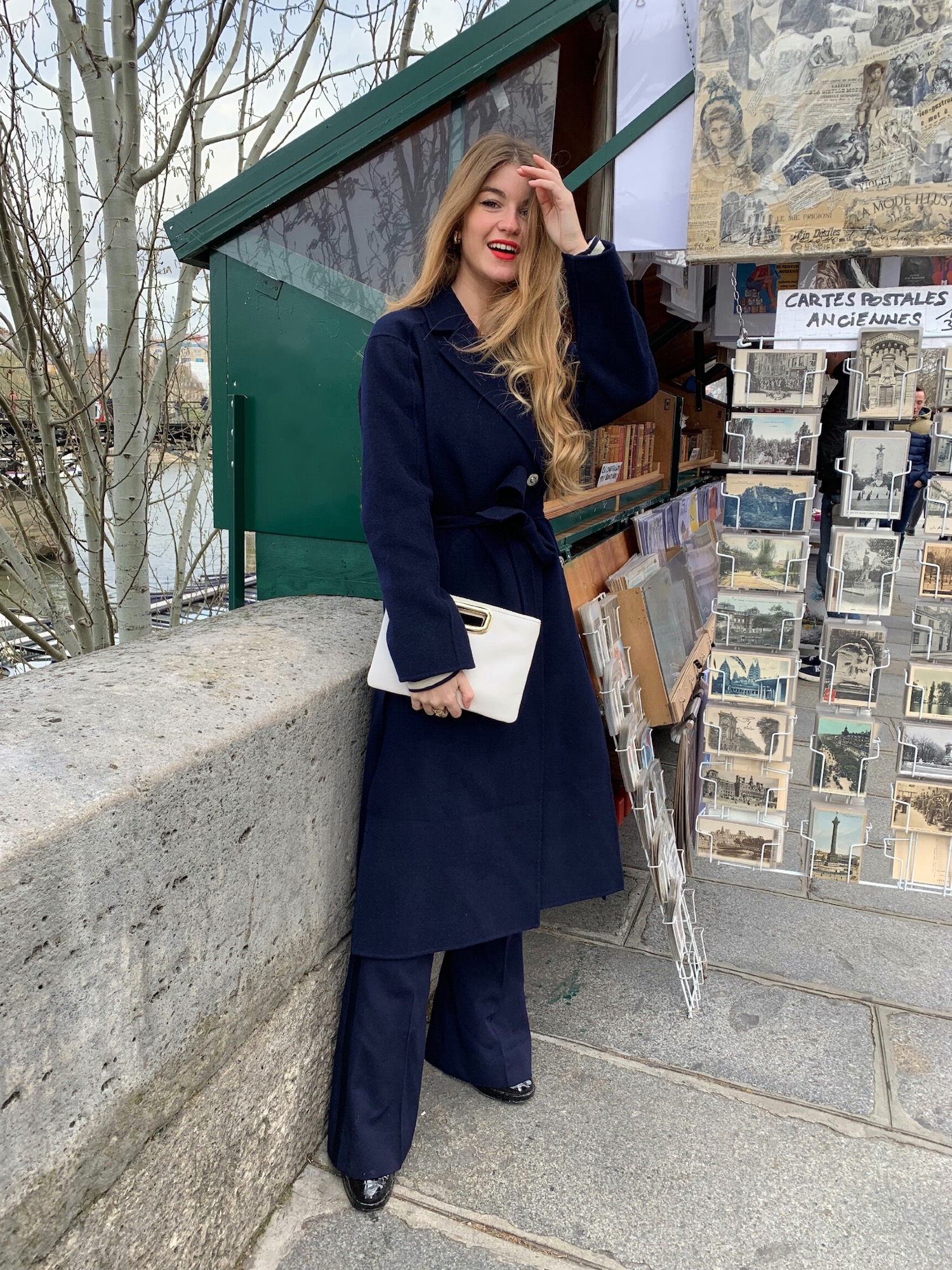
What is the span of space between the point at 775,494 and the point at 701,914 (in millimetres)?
1638

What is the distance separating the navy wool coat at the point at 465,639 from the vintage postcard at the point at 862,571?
62cm

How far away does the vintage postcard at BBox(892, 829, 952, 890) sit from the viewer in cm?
234

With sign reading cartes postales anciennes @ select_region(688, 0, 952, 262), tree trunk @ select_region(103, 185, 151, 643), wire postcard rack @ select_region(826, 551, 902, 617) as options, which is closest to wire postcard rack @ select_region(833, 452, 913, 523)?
wire postcard rack @ select_region(826, 551, 902, 617)

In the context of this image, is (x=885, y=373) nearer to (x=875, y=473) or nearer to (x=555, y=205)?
(x=875, y=473)

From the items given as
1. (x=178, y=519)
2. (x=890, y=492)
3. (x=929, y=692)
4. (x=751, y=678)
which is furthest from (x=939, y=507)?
(x=178, y=519)

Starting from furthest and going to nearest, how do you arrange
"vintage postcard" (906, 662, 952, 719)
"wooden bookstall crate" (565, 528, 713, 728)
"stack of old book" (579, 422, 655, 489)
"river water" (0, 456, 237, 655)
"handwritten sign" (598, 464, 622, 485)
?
"river water" (0, 456, 237, 655), "handwritten sign" (598, 464, 622, 485), "stack of old book" (579, 422, 655, 489), "wooden bookstall crate" (565, 528, 713, 728), "vintage postcard" (906, 662, 952, 719)

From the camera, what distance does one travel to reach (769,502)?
7.54ft

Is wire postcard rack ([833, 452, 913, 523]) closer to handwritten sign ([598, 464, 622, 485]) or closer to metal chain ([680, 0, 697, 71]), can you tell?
metal chain ([680, 0, 697, 71])

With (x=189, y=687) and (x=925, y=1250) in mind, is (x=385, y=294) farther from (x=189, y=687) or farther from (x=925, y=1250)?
(x=925, y=1250)

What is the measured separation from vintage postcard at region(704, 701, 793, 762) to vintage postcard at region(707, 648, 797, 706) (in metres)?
0.03

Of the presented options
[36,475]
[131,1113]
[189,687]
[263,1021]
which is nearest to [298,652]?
[189,687]

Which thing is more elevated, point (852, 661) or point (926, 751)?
point (852, 661)

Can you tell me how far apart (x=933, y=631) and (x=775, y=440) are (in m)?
0.57

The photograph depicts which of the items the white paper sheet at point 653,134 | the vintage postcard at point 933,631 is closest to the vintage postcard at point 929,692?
the vintage postcard at point 933,631
